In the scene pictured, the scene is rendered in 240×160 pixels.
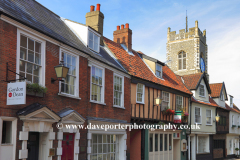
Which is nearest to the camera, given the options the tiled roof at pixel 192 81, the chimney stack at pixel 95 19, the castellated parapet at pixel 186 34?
the chimney stack at pixel 95 19

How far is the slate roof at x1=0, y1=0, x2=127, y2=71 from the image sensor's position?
9.52 meters

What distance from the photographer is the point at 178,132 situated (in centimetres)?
2231

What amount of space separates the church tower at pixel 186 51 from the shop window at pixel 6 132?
3961 centimetres

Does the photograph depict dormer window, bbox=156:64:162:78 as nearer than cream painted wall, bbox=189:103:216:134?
Yes

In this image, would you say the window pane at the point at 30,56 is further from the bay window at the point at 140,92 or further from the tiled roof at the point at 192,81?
the tiled roof at the point at 192,81

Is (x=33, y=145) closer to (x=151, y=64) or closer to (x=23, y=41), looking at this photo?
(x=23, y=41)

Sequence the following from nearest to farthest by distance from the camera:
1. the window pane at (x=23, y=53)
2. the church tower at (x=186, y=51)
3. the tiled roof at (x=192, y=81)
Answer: the window pane at (x=23, y=53) → the tiled roof at (x=192, y=81) → the church tower at (x=186, y=51)

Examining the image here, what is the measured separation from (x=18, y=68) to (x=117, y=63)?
28.2ft

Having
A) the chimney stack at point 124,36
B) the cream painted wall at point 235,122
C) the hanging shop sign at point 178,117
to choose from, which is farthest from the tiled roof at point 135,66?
the cream painted wall at point 235,122

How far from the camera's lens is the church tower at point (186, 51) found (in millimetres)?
46062

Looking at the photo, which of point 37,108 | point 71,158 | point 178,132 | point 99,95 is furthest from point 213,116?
point 37,108

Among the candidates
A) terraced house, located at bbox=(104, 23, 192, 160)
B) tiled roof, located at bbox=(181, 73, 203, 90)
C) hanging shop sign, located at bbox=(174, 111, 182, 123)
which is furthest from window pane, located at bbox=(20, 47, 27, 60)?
tiled roof, located at bbox=(181, 73, 203, 90)

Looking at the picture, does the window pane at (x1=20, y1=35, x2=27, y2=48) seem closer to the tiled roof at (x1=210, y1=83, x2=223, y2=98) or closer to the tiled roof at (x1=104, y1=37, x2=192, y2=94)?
the tiled roof at (x1=104, y1=37, x2=192, y2=94)

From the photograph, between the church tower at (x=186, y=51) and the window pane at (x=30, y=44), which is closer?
the window pane at (x=30, y=44)
